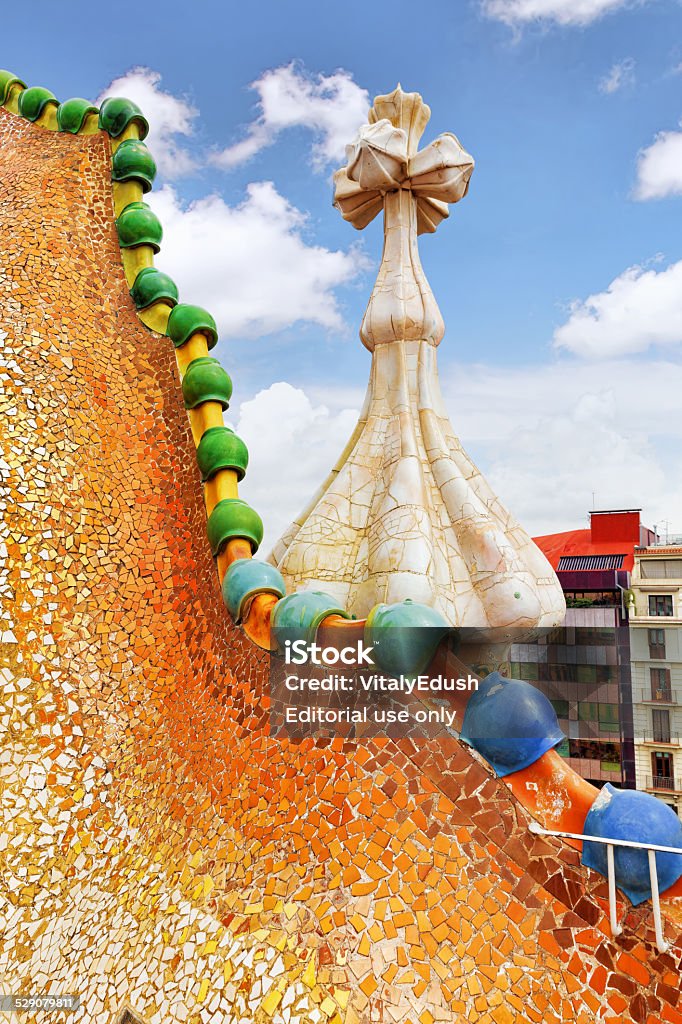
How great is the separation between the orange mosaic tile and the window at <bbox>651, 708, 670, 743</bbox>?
14.8 m

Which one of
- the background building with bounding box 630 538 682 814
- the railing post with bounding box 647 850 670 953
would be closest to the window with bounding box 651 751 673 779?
the background building with bounding box 630 538 682 814

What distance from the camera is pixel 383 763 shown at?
251cm

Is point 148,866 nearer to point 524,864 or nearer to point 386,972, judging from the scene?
point 386,972

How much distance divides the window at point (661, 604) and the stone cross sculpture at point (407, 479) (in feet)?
35.4

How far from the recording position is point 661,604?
16.0 meters

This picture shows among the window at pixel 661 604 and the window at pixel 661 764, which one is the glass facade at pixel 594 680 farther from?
the window at pixel 661 764

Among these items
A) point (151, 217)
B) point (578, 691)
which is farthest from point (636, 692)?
point (151, 217)

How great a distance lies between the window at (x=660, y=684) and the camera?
16000mm

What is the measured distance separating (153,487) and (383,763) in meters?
1.69

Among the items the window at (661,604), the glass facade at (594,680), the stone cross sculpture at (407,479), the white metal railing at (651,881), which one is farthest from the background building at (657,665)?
the white metal railing at (651,881)

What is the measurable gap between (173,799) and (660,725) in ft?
49.7

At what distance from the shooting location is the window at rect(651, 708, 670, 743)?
52.4 ft

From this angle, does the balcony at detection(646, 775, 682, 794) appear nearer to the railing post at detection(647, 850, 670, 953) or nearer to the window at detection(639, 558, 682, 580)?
the window at detection(639, 558, 682, 580)

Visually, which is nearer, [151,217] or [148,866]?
[148,866]
